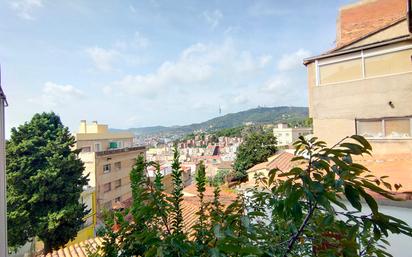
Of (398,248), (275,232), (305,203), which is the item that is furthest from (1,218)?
(398,248)

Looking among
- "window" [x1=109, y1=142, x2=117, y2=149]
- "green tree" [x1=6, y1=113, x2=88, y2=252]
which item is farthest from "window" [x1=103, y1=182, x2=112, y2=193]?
"green tree" [x1=6, y1=113, x2=88, y2=252]

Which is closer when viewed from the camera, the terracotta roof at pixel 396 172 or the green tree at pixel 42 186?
the terracotta roof at pixel 396 172

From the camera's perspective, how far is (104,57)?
30.0ft

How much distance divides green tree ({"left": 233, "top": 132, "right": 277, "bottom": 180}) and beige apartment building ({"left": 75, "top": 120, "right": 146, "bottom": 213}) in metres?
8.18

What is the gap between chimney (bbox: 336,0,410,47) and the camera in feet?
27.1

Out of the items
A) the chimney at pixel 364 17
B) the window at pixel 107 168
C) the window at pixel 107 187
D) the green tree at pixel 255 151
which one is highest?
the chimney at pixel 364 17

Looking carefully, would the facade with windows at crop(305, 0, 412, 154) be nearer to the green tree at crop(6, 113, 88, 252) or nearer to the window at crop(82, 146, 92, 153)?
the green tree at crop(6, 113, 88, 252)

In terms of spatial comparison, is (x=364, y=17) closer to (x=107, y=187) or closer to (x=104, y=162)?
(x=104, y=162)

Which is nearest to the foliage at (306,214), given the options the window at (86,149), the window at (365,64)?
the window at (365,64)

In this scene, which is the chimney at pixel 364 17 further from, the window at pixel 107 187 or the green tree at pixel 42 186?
the window at pixel 107 187

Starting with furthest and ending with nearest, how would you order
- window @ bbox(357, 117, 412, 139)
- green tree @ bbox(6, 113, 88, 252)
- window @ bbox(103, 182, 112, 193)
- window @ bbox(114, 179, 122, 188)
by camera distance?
1. window @ bbox(114, 179, 122, 188)
2. window @ bbox(103, 182, 112, 193)
3. green tree @ bbox(6, 113, 88, 252)
4. window @ bbox(357, 117, 412, 139)

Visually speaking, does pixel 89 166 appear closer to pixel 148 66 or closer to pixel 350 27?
pixel 148 66

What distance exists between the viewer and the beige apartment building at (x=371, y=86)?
268 inches

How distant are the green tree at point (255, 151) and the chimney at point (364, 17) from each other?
13717 millimetres
